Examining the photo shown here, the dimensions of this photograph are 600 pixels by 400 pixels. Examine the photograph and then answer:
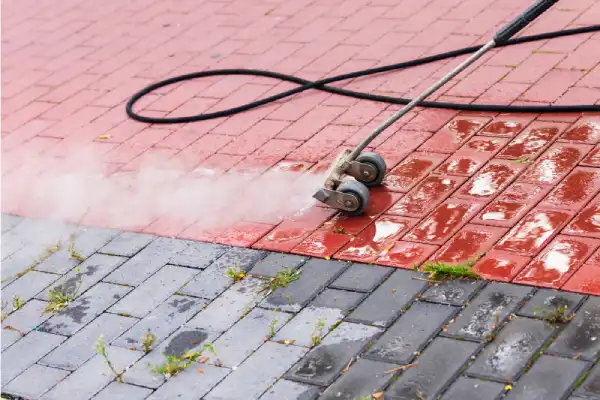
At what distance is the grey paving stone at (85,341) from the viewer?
3.48m

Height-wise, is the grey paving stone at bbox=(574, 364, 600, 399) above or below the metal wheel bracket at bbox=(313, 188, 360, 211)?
below

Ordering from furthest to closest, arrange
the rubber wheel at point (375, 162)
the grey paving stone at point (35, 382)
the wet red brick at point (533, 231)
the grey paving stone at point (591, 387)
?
1. the rubber wheel at point (375, 162)
2. the wet red brick at point (533, 231)
3. the grey paving stone at point (35, 382)
4. the grey paving stone at point (591, 387)

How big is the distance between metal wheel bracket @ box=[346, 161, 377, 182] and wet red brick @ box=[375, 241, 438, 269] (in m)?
0.50

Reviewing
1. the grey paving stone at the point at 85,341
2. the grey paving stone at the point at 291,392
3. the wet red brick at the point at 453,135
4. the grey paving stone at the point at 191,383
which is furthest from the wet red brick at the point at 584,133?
the grey paving stone at the point at 85,341

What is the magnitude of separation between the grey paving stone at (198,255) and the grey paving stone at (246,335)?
0.50 metres

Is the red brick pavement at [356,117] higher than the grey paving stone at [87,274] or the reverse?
higher

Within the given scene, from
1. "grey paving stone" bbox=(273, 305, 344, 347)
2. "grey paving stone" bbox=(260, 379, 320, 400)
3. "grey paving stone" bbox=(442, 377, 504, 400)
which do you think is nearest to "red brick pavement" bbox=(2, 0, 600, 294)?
"grey paving stone" bbox=(273, 305, 344, 347)

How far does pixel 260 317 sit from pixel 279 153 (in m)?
1.44

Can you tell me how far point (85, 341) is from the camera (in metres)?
3.59

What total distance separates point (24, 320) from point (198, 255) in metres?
0.78

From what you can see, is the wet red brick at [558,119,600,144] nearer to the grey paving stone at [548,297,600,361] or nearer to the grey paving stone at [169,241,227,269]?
the grey paving stone at [548,297,600,361]

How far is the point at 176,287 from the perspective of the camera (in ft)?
12.6

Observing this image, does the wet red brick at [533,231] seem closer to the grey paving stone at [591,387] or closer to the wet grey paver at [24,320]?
the grey paving stone at [591,387]

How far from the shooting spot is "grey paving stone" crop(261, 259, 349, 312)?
11.7 ft
